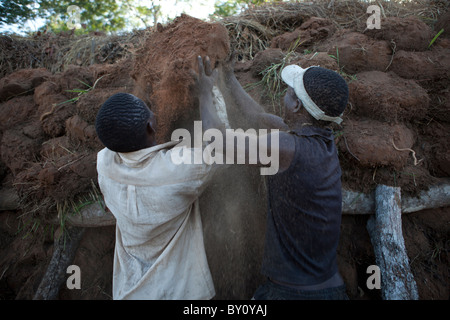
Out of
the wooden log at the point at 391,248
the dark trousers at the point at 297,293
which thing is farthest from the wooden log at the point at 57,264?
the wooden log at the point at 391,248

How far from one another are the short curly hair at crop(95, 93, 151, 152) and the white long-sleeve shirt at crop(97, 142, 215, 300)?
0.36ft

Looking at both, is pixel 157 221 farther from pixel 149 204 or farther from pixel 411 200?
pixel 411 200

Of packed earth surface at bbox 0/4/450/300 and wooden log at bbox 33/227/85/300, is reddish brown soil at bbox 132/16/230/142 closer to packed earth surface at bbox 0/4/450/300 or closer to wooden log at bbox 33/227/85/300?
packed earth surface at bbox 0/4/450/300

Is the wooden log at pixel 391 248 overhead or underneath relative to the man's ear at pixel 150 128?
underneath

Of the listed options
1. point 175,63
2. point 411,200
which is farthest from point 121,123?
point 411,200

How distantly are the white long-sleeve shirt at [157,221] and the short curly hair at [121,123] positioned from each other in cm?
11

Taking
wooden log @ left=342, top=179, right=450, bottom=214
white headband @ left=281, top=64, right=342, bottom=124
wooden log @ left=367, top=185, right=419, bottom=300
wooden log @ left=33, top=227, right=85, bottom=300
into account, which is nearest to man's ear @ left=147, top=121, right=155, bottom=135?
white headband @ left=281, top=64, right=342, bottom=124

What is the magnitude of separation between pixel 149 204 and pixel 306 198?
0.90 metres

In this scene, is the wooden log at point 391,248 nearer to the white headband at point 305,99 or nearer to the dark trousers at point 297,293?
the dark trousers at point 297,293

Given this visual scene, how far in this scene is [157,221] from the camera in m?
1.92

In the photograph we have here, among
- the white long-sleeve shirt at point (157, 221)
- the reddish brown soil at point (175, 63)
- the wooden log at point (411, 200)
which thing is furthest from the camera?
the wooden log at point (411, 200)

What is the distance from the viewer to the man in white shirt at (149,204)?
182cm

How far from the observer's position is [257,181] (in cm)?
263

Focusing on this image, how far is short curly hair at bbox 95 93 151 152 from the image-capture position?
176 centimetres
